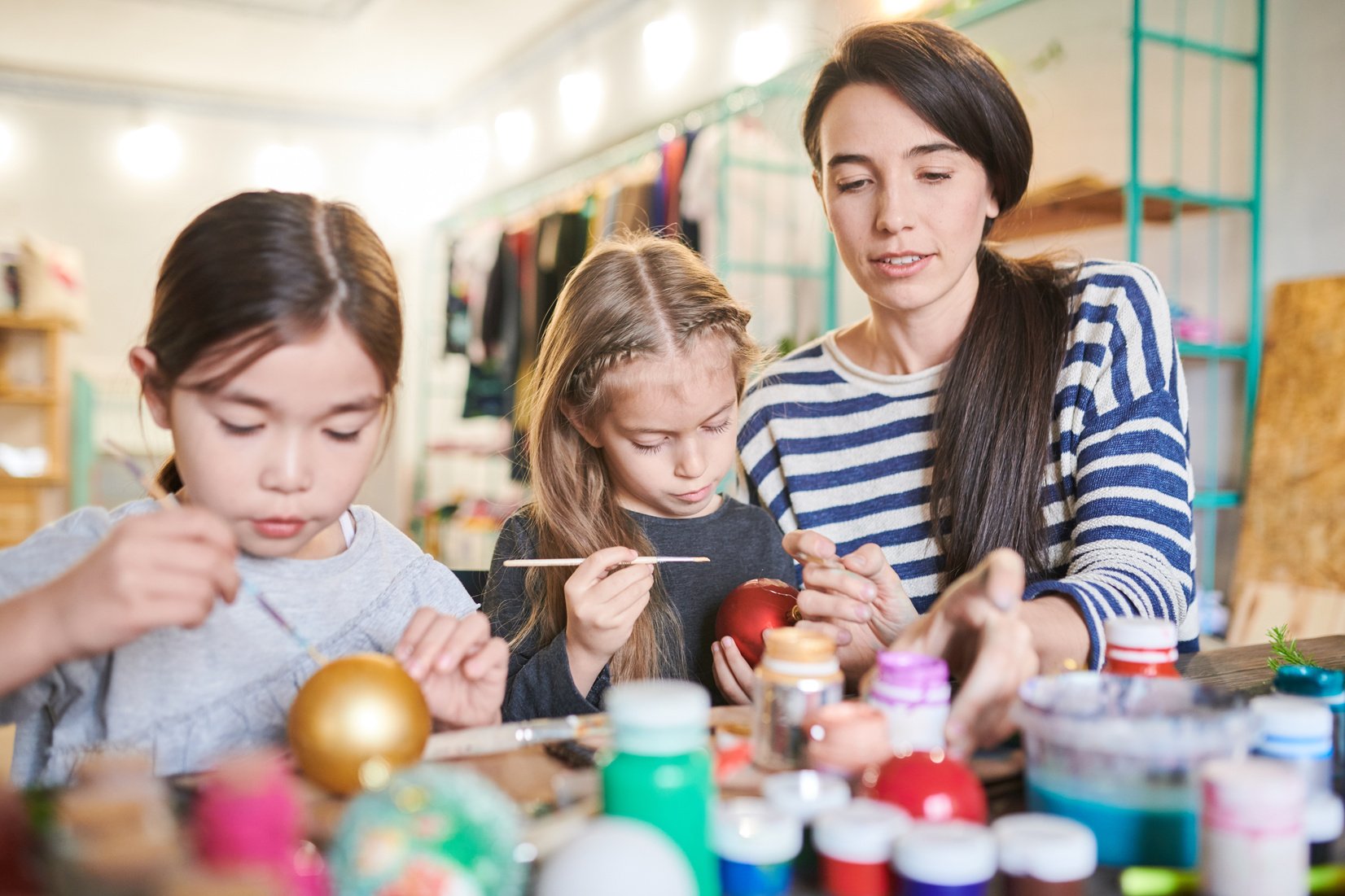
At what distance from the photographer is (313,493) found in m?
1.00

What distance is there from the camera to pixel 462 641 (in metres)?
0.97

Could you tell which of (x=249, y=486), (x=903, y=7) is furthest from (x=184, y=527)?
(x=903, y=7)

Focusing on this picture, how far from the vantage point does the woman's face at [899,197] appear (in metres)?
1.62

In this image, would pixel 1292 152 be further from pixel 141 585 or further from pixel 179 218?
pixel 179 218

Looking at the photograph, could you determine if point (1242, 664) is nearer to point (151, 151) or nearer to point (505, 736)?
point (505, 736)

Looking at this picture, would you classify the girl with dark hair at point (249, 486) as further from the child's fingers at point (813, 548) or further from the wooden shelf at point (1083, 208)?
the wooden shelf at point (1083, 208)

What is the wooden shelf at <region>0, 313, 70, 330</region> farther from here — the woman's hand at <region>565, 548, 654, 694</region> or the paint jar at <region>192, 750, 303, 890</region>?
the paint jar at <region>192, 750, 303, 890</region>

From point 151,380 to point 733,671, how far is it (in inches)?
30.7

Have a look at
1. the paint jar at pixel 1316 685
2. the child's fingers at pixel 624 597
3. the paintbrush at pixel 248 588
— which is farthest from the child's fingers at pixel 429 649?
the paint jar at pixel 1316 685

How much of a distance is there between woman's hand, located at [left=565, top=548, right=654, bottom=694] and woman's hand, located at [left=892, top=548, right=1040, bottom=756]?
506 mm

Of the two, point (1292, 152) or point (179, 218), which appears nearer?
point (1292, 152)

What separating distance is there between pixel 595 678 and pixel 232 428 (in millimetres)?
688

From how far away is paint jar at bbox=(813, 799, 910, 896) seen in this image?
0.65m

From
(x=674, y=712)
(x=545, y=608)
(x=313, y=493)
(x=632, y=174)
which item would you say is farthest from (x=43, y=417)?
(x=674, y=712)
